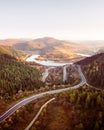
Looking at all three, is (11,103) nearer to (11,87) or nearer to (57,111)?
(57,111)

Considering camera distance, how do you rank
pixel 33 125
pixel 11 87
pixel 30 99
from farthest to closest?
pixel 11 87 → pixel 30 99 → pixel 33 125

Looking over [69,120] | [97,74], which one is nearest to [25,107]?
[69,120]

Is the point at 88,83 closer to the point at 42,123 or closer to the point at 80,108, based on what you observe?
the point at 80,108

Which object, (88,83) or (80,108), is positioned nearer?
(80,108)

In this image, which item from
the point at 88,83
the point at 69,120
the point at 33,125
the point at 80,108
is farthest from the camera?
the point at 88,83

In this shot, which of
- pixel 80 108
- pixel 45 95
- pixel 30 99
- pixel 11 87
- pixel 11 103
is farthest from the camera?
pixel 11 87

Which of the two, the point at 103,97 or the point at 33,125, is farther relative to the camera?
the point at 103,97

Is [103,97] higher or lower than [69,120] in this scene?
higher

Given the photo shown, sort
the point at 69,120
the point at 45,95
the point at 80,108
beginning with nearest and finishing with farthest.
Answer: the point at 69,120 < the point at 80,108 < the point at 45,95

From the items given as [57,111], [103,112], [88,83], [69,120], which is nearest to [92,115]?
[103,112]
